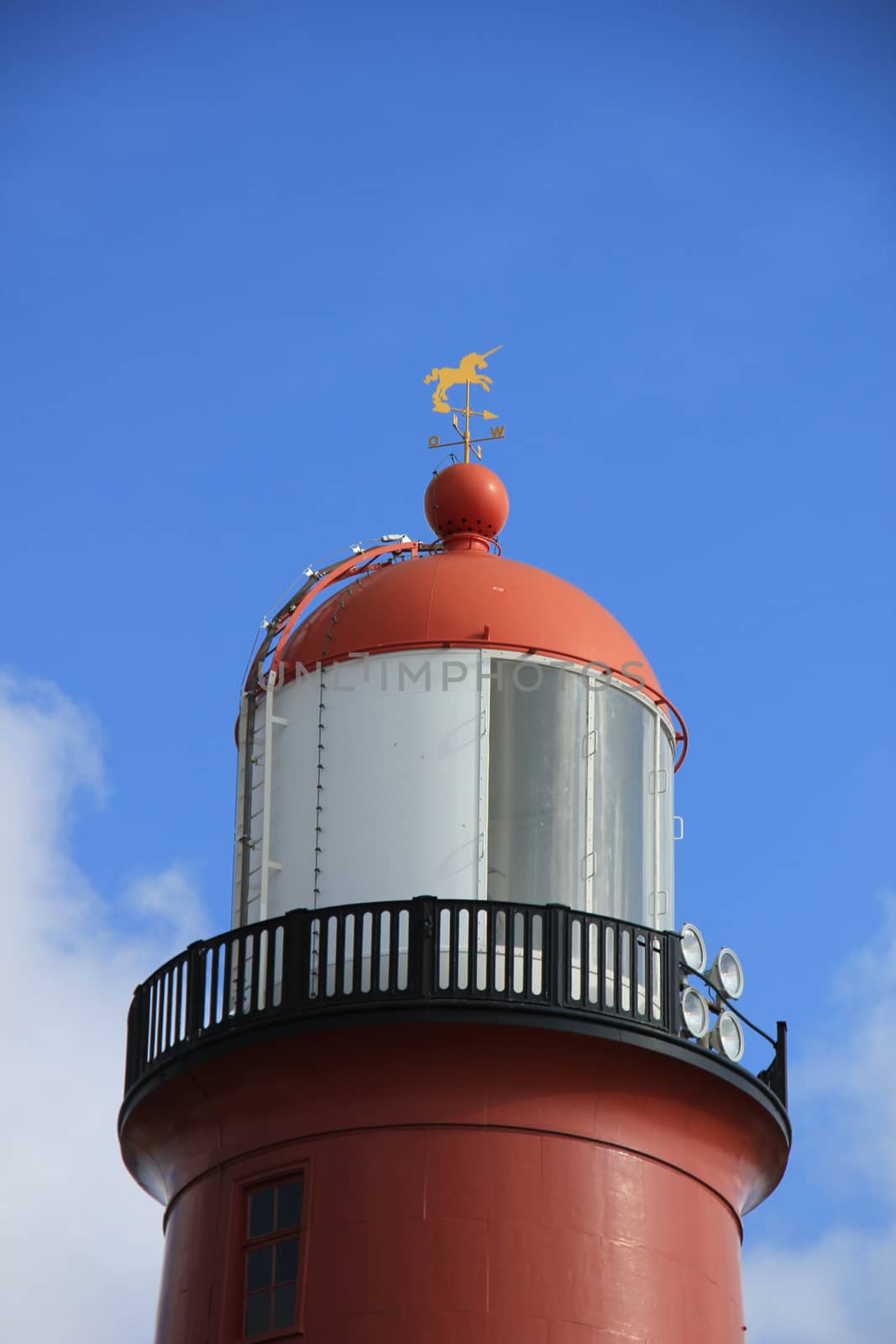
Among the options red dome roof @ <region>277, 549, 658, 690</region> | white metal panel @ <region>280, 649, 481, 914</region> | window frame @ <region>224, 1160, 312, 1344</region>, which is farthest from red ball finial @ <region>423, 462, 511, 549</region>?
window frame @ <region>224, 1160, 312, 1344</region>

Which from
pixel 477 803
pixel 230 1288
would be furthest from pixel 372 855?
pixel 230 1288

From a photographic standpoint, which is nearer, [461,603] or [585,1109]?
[585,1109]

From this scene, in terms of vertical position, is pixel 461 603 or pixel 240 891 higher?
pixel 461 603

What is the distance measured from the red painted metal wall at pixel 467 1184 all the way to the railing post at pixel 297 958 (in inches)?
17.0

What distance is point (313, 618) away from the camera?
23766 mm

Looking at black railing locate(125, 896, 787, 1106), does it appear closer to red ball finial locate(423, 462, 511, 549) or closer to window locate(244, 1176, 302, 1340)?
window locate(244, 1176, 302, 1340)

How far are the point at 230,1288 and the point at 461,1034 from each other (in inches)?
113

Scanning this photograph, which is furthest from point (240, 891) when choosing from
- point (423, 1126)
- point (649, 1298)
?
point (649, 1298)

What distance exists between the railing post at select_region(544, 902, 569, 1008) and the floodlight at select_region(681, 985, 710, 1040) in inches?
49.6

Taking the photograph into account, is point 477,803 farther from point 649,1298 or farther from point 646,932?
point 649,1298

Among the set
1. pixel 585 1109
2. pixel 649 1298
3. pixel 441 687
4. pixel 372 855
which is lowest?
pixel 649 1298

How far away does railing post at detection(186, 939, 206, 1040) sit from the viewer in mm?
21703

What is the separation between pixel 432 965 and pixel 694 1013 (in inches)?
96.5

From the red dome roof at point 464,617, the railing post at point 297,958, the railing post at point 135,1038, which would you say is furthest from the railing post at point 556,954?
the railing post at point 135,1038
